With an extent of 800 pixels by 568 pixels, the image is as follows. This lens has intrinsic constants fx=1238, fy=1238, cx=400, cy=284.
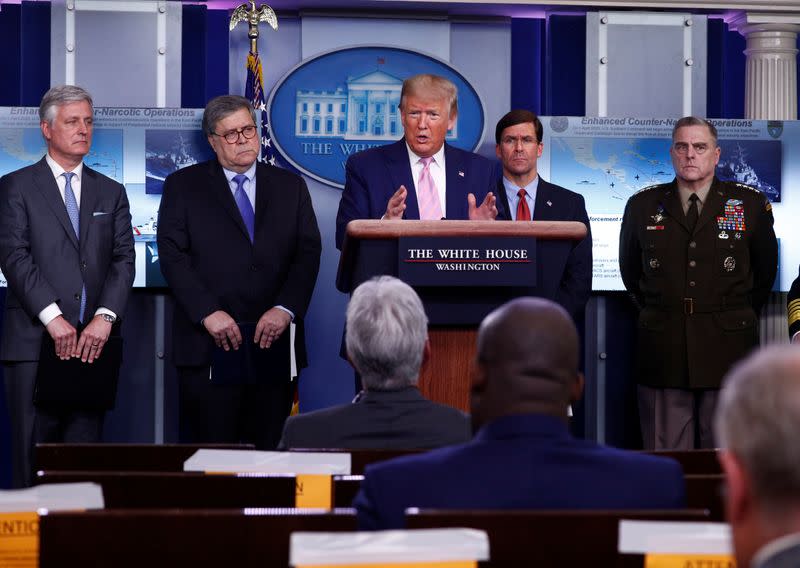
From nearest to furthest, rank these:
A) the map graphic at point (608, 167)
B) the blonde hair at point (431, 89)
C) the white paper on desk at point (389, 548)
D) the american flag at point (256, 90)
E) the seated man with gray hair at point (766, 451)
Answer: the seated man with gray hair at point (766, 451)
the white paper on desk at point (389, 548)
the blonde hair at point (431, 89)
the american flag at point (256, 90)
the map graphic at point (608, 167)

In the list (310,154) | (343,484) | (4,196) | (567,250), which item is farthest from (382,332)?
(310,154)

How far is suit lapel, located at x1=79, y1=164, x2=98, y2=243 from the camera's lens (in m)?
5.55

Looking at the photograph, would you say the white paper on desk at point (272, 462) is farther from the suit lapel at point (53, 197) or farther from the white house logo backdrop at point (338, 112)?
the white house logo backdrop at point (338, 112)

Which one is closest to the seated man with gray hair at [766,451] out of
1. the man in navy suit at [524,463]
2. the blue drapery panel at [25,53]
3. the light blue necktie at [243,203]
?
the man in navy suit at [524,463]

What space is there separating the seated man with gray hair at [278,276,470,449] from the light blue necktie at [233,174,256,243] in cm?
282

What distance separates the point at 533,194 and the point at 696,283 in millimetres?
882

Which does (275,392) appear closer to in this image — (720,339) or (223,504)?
(720,339)

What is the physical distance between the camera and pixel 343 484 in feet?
7.35

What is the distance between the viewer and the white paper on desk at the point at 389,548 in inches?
57.4

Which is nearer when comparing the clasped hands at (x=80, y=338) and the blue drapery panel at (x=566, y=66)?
the clasped hands at (x=80, y=338)

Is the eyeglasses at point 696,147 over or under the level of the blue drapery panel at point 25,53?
under

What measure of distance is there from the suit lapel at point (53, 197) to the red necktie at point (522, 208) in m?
2.05

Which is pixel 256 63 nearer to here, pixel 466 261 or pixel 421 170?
pixel 421 170

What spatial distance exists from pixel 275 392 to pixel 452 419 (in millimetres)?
2762
